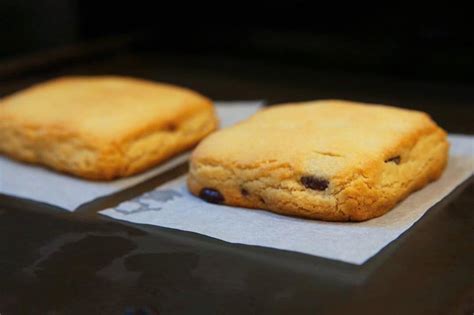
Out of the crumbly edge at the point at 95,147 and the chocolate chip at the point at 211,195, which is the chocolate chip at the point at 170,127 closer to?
the crumbly edge at the point at 95,147

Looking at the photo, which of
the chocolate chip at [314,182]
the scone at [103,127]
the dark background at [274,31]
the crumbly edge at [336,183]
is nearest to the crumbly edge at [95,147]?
the scone at [103,127]

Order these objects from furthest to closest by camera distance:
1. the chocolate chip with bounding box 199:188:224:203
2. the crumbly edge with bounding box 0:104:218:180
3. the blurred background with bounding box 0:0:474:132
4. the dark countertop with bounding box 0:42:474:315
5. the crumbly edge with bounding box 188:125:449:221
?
the blurred background with bounding box 0:0:474:132, the crumbly edge with bounding box 0:104:218:180, the chocolate chip with bounding box 199:188:224:203, the crumbly edge with bounding box 188:125:449:221, the dark countertop with bounding box 0:42:474:315

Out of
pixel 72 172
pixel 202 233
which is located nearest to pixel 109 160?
pixel 72 172

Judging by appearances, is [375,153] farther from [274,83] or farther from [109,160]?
[274,83]

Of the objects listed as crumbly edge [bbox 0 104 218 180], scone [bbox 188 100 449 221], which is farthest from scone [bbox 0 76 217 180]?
scone [bbox 188 100 449 221]

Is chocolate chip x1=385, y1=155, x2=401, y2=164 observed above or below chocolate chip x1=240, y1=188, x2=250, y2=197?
above

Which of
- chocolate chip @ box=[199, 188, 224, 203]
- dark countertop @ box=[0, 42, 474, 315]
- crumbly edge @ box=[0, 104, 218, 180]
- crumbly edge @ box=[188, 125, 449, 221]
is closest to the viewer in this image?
dark countertop @ box=[0, 42, 474, 315]

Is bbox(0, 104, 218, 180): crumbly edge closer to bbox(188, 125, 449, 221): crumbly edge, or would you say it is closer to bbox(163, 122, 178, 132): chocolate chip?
bbox(163, 122, 178, 132): chocolate chip
